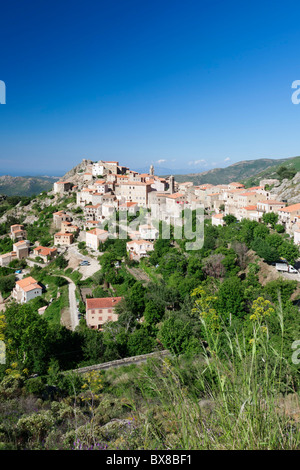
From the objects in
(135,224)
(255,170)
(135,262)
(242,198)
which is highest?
(255,170)

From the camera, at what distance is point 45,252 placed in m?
32.8

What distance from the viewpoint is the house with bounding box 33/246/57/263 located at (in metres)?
32.6

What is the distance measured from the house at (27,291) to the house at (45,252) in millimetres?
5577

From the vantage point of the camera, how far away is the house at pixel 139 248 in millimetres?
28906

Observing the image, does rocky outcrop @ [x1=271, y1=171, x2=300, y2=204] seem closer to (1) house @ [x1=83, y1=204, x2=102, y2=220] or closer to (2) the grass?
(1) house @ [x1=83, y1=204, x2=102, y2=220]

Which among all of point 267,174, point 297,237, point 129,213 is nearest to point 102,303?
point 297,237

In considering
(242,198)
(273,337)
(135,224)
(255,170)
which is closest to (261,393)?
(273,337)

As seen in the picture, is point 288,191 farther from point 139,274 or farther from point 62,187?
point 62,187

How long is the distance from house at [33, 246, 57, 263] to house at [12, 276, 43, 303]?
5.58 meters

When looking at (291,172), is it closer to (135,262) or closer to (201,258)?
(201,258)

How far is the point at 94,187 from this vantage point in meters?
45.4

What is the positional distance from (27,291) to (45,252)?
323 inches
